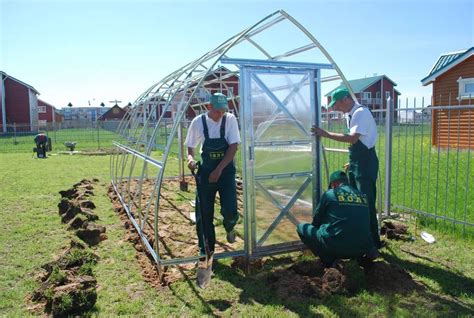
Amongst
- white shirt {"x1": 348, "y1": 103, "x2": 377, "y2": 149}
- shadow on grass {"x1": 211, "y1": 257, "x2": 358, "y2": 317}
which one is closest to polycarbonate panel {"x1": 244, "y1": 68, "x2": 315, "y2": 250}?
shadow on grass {"x1": 211, "y1": 257, "x2": 358, "y2": 317}

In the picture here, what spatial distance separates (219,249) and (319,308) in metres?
2.15

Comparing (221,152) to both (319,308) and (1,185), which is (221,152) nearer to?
(319,308)

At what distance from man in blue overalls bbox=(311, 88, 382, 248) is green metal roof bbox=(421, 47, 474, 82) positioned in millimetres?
13928

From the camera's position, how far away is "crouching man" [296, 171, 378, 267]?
418cm

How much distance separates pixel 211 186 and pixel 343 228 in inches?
62.9

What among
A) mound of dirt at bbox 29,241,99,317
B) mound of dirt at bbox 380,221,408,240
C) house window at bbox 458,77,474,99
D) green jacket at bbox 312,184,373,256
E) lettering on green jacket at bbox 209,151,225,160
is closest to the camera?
mound of dirt at bbox 29,241,99,317

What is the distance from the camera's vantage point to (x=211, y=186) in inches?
189

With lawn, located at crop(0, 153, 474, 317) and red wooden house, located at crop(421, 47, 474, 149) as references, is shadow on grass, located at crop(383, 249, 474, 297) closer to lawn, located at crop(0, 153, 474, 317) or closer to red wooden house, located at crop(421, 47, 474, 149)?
lawn, located at crop(0, 153, 474, 317)

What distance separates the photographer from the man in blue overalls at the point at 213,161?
4707 millimetres

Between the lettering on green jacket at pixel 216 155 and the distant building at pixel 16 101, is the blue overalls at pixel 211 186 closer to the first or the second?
the lettering on green jacket at pixel 216 155

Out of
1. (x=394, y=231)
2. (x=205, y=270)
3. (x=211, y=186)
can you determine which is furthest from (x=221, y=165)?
(x=394, y=231)

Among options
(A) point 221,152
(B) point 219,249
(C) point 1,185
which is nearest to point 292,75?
(A) point 221,152

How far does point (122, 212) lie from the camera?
7883 millimetres

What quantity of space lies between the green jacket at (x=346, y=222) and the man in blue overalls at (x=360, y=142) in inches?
24.4
